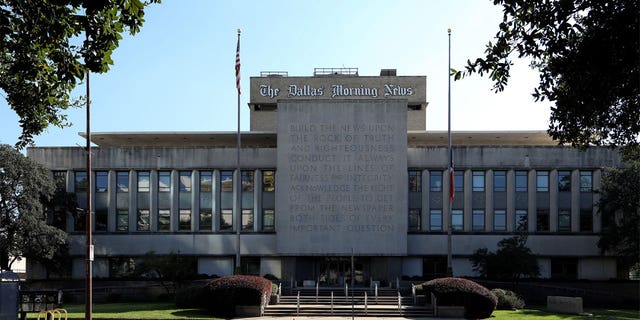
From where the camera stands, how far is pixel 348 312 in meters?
43.7

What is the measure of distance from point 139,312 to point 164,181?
21.3 m

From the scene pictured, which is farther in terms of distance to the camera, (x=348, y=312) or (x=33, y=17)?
(x=348, y=312)

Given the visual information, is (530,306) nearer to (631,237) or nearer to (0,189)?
(631,237)

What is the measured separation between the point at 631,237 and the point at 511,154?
38.1ft

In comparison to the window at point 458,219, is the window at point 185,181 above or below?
above

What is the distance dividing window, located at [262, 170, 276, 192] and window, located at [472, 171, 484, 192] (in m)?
16.5

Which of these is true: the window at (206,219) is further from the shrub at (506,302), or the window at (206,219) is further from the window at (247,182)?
the shrub at (506,302)

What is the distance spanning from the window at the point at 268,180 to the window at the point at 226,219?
3.44 metres

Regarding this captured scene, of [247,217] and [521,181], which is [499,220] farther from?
[247,217]

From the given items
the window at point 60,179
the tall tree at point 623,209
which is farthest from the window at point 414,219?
the window at point 60,179

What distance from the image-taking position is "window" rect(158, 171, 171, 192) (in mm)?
61094

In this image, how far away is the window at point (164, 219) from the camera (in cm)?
6094

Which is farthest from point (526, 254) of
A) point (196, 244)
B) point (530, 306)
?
point (196, 244)

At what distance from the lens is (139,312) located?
135 ft
